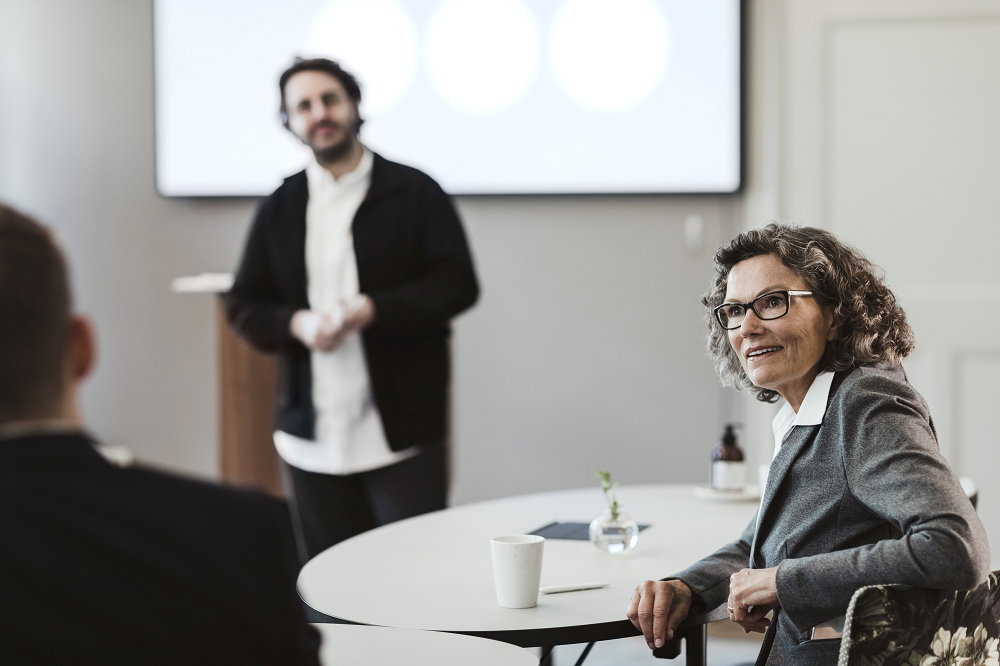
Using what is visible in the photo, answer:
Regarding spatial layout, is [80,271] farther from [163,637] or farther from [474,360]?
[163,637]

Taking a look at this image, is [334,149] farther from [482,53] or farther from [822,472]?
[822,472]

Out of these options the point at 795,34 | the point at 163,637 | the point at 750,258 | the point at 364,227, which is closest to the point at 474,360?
the point at 364,227

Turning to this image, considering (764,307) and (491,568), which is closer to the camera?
(764,307)

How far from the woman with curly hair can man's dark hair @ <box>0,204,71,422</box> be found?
84 centimetres

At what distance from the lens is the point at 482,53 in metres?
3.81

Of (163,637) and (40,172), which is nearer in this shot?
(163,637)

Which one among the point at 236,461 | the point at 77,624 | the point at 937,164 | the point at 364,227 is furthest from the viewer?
the point at 937,164

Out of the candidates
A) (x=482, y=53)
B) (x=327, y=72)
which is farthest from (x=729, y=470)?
(x=482, y=53)

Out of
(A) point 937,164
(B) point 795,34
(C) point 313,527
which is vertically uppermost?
(B) point 795,34

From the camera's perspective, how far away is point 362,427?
2.45m

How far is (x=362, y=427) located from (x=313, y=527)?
10.3 inches

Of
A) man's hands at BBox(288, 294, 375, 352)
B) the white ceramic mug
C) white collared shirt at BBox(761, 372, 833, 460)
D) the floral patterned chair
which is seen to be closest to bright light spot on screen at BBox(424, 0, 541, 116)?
man's hands at BBox(288, 294, 375, 352)

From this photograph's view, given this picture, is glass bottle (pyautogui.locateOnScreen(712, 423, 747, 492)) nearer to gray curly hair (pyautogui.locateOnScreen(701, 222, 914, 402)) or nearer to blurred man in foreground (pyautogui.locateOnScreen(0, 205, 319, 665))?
gray curly hair (pyautogui.locateOnScreen(701, 222, 914, 402))

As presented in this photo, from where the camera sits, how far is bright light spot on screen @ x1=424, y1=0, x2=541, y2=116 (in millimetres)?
3789
